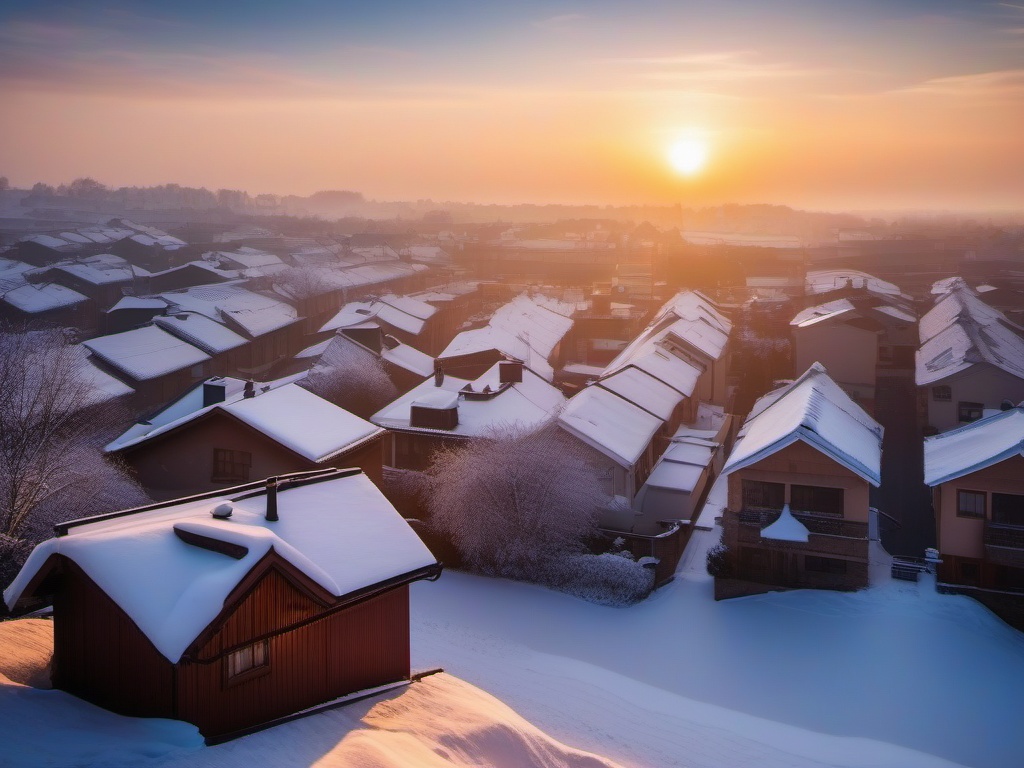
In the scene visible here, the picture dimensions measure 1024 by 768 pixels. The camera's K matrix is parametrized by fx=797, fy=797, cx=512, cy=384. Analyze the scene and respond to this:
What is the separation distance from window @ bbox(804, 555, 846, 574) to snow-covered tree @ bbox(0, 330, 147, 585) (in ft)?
54.2

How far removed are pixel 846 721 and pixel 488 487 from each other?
32.3ft

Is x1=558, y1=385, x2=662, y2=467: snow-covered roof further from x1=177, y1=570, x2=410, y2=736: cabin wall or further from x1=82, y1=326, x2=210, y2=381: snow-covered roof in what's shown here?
x1=82, y1=326, x2=210, y2=381: snow-covered roof

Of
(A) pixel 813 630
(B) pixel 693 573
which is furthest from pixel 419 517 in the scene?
(A) pixel 813 630

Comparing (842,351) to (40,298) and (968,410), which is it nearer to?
(968,410)

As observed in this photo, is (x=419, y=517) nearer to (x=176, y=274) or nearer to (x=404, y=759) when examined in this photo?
(x=404, y=759)

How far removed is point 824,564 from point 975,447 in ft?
15.3

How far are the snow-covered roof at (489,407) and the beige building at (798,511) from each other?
6593 millimetres

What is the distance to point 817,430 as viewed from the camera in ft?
61.2

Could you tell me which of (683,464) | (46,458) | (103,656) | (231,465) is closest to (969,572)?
Answer: (683,464)

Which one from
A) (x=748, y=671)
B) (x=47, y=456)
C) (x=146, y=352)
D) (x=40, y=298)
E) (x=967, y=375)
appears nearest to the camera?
(x=748, y=671)

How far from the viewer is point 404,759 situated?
366 inches

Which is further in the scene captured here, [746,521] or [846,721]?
[746,521]

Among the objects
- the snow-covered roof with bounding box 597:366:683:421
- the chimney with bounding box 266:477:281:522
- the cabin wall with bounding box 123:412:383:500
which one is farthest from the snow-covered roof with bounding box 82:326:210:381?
the chimney with bounding box 266:477:281:522

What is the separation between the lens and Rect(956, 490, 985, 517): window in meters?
18.2
